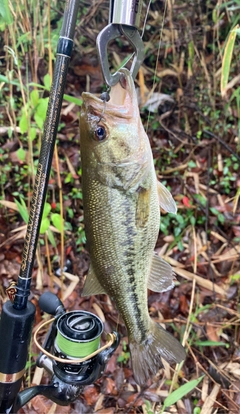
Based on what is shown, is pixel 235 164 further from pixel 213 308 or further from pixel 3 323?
pixel 3 323

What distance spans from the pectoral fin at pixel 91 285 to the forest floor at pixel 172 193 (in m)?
0.70

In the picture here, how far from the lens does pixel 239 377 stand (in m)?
2.50

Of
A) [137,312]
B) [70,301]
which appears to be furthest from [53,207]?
[137,312]

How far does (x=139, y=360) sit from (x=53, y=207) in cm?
167

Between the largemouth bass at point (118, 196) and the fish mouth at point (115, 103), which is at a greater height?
the fish mouth at point (115, 103)

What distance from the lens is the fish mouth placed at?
4.28ft

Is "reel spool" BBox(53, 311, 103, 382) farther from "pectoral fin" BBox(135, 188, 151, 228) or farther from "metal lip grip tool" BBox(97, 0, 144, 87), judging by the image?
"metal lip grip tool" BBox(97, 0, 144, 87)

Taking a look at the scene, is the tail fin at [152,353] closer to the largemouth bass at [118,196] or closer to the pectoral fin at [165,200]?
the largemouth bass at [118,196]

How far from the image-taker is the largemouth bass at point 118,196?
137cm

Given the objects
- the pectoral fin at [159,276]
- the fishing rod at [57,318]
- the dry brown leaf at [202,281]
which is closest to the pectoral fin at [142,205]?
the pectoral fin at [159,276]

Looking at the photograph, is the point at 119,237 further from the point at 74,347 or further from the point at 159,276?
the point at 74,347

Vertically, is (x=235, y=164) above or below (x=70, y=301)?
above

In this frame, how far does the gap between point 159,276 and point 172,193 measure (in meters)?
1.78

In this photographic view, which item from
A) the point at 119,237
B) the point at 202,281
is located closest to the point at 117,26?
the point at 119,237
